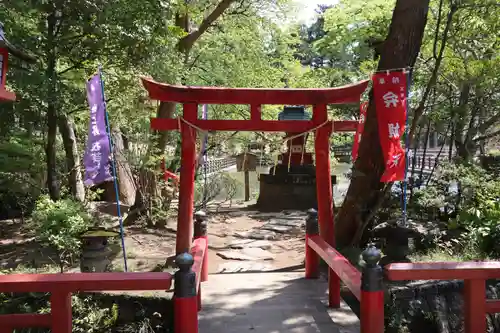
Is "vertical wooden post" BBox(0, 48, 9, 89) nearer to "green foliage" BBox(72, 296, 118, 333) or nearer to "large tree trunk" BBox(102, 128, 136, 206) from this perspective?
"green foliage" BBox(72, 296, 118, 333)

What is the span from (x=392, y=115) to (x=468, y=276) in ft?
10.4

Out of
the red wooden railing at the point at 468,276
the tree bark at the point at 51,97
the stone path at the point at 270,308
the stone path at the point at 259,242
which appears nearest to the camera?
the red wooden railing at the point at 468,276

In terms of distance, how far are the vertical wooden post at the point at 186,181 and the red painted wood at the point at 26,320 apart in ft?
9.93

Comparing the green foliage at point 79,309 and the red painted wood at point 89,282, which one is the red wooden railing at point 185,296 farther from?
the green foliage at point 79,309

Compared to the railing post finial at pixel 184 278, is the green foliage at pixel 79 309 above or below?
below

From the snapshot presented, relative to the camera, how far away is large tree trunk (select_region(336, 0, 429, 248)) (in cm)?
757

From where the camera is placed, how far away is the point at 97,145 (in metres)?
6.55

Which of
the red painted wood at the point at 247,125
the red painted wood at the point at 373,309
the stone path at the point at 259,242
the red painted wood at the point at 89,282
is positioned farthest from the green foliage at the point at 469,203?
the red painted wood at the point at 89,282

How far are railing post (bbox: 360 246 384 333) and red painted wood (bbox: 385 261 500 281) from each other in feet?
0.45

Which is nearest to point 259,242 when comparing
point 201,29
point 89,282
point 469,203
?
point 469,203

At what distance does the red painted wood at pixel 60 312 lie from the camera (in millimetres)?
4121

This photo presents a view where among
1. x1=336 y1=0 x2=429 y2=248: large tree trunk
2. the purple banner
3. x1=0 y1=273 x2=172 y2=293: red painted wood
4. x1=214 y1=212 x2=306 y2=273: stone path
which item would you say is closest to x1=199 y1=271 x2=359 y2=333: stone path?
x1=214 y1=212 x2=306 y2=273: stone path

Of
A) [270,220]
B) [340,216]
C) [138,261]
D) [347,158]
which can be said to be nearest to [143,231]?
[138,261]

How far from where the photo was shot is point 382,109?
22.5ft
